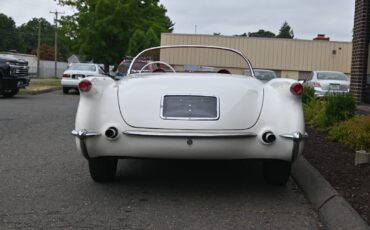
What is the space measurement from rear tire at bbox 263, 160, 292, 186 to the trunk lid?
2.08 ft

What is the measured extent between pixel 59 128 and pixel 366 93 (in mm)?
6632

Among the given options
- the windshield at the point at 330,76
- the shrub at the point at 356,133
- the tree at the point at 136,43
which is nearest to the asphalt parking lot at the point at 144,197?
the shrub at the point at 356,133

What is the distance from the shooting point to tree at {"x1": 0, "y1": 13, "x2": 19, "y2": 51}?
113 meters

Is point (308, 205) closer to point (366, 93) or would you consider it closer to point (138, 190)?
Result: point (138, 190)

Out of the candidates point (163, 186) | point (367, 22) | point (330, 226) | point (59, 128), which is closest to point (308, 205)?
point (330, 226)

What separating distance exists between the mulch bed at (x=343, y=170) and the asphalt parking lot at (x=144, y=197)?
1.16 feet

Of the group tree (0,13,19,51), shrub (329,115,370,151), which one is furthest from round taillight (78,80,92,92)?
tree (0,13,19,51)

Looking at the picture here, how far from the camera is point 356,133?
6848mm

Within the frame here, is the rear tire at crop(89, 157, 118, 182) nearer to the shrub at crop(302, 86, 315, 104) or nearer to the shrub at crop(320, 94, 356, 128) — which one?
the shrub at crop(320, 94, 356, 128)

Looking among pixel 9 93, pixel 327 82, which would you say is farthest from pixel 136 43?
pixel 327 82

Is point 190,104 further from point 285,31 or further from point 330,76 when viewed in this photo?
point 285,31

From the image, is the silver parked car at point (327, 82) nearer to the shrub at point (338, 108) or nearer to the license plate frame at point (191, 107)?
the shrub at point (338, 108)

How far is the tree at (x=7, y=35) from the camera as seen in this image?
113m

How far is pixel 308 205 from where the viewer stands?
16.3ft
